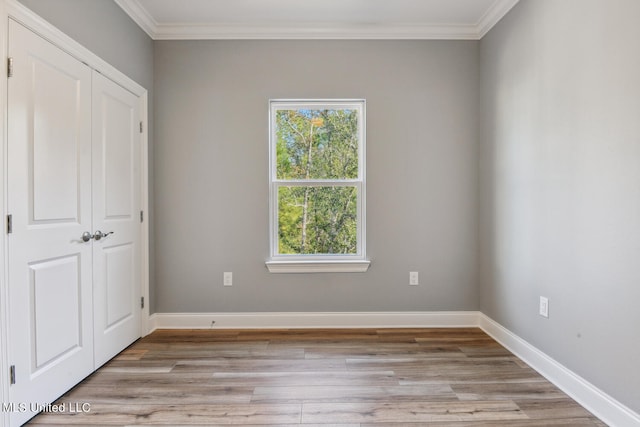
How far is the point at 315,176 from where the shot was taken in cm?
325

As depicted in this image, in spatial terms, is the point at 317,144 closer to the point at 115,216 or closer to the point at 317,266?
the point at 317,266

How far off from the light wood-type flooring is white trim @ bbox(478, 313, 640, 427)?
0.15ft

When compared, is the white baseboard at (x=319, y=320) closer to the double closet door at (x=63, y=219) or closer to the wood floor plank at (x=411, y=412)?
the double closet door at (x=63, y=219)

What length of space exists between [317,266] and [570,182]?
1.96 metres

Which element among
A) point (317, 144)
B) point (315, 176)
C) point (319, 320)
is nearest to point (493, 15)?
point (317, 144)

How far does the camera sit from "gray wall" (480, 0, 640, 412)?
1.70m

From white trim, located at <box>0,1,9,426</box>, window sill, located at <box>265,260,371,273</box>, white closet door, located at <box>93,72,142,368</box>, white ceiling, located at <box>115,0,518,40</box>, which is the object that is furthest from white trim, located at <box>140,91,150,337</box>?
white trim, located at <box>0,1,9,426</box>

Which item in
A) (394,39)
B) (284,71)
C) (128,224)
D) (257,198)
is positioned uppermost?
(394,39)

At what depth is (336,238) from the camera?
10.7 ft

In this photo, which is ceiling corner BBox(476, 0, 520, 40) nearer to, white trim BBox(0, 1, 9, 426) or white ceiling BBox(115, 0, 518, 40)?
white ceiling BBox(115, 0, 518, 40)

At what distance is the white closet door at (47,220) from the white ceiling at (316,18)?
1.05 m

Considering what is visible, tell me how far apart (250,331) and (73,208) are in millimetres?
1695

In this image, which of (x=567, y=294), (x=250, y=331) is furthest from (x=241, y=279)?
(x=567, y=294)

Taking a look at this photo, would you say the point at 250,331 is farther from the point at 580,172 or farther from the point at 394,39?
the point at 394,39
